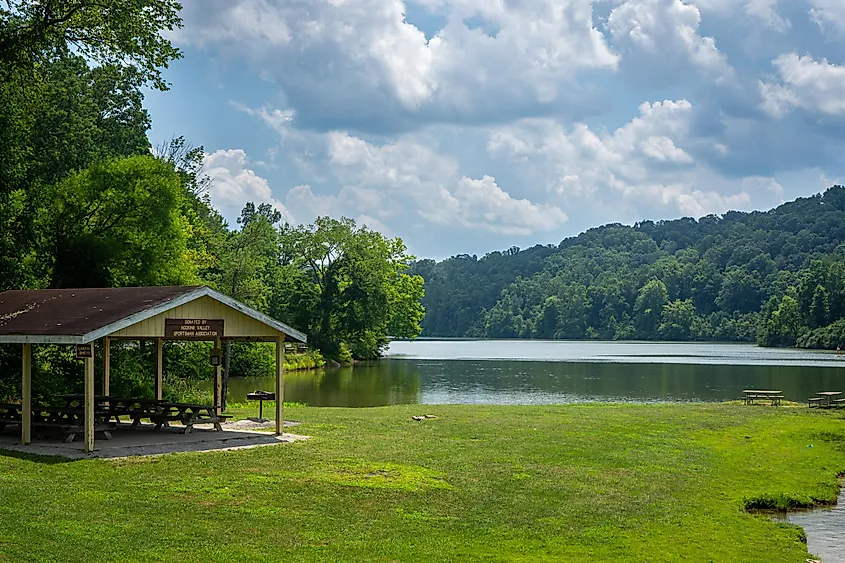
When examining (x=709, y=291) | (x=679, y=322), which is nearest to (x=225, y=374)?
(x=679, y=322)

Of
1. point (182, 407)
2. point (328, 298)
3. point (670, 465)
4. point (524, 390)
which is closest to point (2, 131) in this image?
point (182, 407)

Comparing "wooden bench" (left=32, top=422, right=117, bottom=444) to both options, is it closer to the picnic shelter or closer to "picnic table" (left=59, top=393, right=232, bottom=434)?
the picnic shelter

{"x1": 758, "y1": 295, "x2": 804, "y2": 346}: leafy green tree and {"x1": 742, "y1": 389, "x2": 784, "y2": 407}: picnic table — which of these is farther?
{"x1": 758, "y1": 295, "x2": 804, "y2": 346}: leafy green tree

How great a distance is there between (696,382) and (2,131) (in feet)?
119

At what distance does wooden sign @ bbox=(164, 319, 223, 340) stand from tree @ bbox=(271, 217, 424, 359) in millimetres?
53856

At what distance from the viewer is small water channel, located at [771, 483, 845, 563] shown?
11.2 m

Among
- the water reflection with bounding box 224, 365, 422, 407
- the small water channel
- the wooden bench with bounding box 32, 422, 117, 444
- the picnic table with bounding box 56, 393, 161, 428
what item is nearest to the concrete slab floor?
the wooden bench with bounding box 32, 422, 117, 444

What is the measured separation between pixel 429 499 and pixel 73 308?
28.6 ft

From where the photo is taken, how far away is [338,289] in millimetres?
74188

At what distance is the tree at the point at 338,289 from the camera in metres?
72.9

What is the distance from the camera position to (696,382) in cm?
4769

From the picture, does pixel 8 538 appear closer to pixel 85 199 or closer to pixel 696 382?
pixel 85 199

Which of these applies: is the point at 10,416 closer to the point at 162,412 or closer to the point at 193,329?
the point at 162,412

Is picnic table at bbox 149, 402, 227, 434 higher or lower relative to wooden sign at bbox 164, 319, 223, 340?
lower
